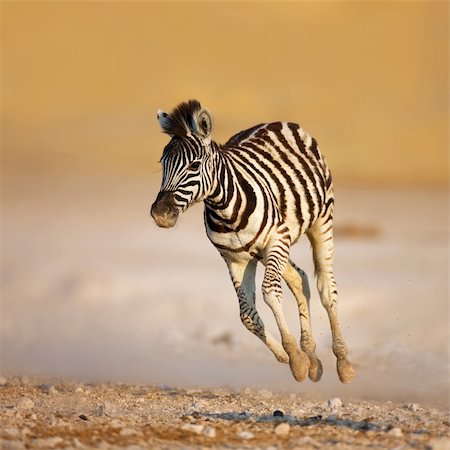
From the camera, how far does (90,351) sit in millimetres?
15734

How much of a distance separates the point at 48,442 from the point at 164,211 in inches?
88.4

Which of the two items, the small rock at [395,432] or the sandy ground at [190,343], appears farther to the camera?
the sandy ground at [190,343]

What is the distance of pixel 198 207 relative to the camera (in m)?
35.6

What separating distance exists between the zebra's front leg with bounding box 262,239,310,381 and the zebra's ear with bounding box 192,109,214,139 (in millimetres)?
1262

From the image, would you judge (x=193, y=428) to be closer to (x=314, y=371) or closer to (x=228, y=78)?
(x=314, y=371)

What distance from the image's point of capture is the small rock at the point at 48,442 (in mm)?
6922

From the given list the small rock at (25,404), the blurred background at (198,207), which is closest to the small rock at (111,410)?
the small rock at (25,404)

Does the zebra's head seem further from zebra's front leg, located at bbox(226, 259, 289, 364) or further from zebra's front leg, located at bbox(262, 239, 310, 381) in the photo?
zebra's front leg, located at bbox(226, 259, 289, 364)

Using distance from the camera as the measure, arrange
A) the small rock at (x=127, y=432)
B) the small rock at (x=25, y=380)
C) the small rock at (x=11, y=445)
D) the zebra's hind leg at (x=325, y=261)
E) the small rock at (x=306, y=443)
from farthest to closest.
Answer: the small rock at (x=25, y=380) → the zebra's hind leg at (x=325, y=261) → the small rock at (x=127, y=432) → the small rock at (x=306, y=443) → the small rock at (x=11, y=445)

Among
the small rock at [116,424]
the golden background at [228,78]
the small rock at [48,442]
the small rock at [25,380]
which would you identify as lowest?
the small rock at [48,442]

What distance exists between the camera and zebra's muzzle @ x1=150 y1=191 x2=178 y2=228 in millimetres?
8406

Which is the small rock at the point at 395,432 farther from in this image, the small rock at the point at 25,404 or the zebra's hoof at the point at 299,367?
the small rock at the point at 25,404

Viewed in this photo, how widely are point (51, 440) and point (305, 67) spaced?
7010cm

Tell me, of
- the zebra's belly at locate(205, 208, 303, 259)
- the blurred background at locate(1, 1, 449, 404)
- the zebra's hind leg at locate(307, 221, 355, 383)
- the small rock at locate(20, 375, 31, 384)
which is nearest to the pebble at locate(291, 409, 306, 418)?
the zebra's belly at locate(205, 208, 303, 259)
